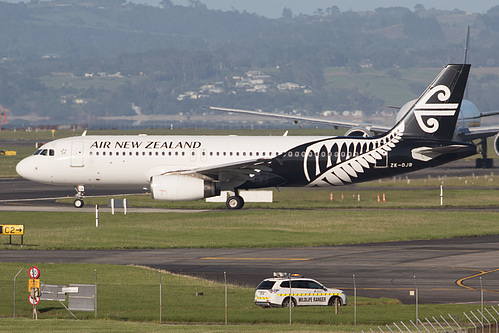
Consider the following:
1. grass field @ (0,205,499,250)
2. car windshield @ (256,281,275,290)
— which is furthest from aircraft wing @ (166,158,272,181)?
car windshield @ (256,281,275,290)

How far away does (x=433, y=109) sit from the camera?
6119 centimetres

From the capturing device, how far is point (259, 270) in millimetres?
40062

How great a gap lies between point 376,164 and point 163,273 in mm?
25514

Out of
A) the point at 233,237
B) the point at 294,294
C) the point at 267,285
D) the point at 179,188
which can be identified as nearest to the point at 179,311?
the point at 267,285

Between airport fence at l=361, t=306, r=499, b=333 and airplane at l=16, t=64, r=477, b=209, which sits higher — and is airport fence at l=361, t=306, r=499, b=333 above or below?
below

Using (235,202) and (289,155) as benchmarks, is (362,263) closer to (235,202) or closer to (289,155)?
(289,155)

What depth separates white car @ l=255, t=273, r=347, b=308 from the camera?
32.0 m

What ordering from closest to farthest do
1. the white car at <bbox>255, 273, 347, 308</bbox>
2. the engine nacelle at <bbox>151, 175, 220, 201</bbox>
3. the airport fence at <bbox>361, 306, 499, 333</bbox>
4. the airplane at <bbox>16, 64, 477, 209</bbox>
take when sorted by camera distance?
1. the airport fence at <bbox>361, 306, 499, 333</bbox>
2. the white car at <bbox>255, 273, 347, 308</bbox>
3. the engine nacelle at <bbox>151, 175, 220, 201</bbox>
4. the airplane at <bbox>16, 64, 477, 209</bbox>

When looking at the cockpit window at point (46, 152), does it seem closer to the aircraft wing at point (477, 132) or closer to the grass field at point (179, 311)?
the grass field at point (179, 311)

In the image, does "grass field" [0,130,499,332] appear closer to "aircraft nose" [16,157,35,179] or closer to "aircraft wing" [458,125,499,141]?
"aircraft nose" [16,157,35,179]

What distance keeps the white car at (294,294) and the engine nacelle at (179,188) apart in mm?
26938

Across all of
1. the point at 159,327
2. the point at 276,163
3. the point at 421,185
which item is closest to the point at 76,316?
the point at 159,327

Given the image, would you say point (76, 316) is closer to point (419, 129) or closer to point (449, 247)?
point (449, 247)

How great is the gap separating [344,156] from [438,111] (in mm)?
7139
